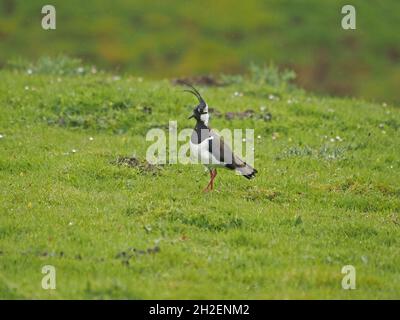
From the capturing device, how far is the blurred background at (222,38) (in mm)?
35031

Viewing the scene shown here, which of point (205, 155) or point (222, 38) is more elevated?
point (222, 38)

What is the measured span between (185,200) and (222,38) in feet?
81.3

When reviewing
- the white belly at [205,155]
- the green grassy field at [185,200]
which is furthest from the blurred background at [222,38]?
the white belly at [205,155]

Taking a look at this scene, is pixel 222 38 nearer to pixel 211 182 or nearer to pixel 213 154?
pixel 211 182

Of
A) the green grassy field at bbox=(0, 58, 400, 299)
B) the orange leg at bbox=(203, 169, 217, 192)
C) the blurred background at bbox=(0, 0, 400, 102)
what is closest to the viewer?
the green grassy field at bbox=(0, 58, 400, 299)

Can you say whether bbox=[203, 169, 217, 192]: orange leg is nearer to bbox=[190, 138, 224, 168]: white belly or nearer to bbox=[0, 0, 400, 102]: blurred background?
bbox=[190, 138, 224, 168]: white belly

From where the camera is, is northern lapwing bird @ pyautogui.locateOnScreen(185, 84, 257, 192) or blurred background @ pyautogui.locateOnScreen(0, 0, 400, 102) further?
blurred background @ pyautogui.locateOnScreen(0, 0, 400, 102)

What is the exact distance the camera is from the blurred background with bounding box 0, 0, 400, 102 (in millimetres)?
35031

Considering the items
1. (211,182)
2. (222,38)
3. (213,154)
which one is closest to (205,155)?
(213,154)

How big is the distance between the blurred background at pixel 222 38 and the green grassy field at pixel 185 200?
1465cm

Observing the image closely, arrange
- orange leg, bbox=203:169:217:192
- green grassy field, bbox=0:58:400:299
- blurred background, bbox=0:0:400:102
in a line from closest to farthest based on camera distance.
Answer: green grassy field, bbox=0:58:400:299 < orange leg, bbox=203:169:217:192 < blurred background, bbox=0:0:400:102

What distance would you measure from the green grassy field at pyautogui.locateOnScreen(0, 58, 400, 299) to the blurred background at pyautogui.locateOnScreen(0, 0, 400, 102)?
14645 millimetres

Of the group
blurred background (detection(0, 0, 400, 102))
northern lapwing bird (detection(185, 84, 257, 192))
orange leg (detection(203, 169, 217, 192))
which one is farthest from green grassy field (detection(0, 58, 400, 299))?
blurred background (detection(0, 0, 400, 102))

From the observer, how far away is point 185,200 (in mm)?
13227
